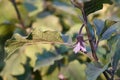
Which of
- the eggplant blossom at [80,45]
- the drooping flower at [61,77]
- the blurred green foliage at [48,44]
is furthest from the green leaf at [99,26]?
the drooping flower at [61,77]

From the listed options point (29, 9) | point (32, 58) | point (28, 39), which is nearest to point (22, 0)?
point (29, 9)

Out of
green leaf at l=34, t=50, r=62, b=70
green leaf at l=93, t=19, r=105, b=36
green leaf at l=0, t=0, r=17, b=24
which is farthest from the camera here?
green leaf at l=0, t=0, r=17, b=24

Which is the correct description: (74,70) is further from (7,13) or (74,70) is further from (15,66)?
(7,13)

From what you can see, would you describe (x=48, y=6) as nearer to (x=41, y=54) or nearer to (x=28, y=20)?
(x=28, y=20)

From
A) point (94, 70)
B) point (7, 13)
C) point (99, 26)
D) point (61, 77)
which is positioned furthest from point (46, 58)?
point (7, 13)

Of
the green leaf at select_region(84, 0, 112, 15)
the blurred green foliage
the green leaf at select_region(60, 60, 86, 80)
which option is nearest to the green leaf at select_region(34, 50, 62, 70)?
the blurred green foliage

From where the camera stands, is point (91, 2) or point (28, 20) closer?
point (91, 2)

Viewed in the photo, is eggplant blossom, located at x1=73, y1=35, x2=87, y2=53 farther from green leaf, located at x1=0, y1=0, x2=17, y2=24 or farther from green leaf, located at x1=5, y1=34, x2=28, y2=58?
green leaf, located at x1=0, y1=0, x2=17, y2=24

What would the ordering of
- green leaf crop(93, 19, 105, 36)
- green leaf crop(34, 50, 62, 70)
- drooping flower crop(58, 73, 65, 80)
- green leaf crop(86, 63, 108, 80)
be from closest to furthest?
green leaf crop(86, 63, 108, 80)
green leaf crop(93, 19, 105, 36)
green leaf crop(34, 50, 62, 70)
drooping flower crop(58, 73, 65, 80)
